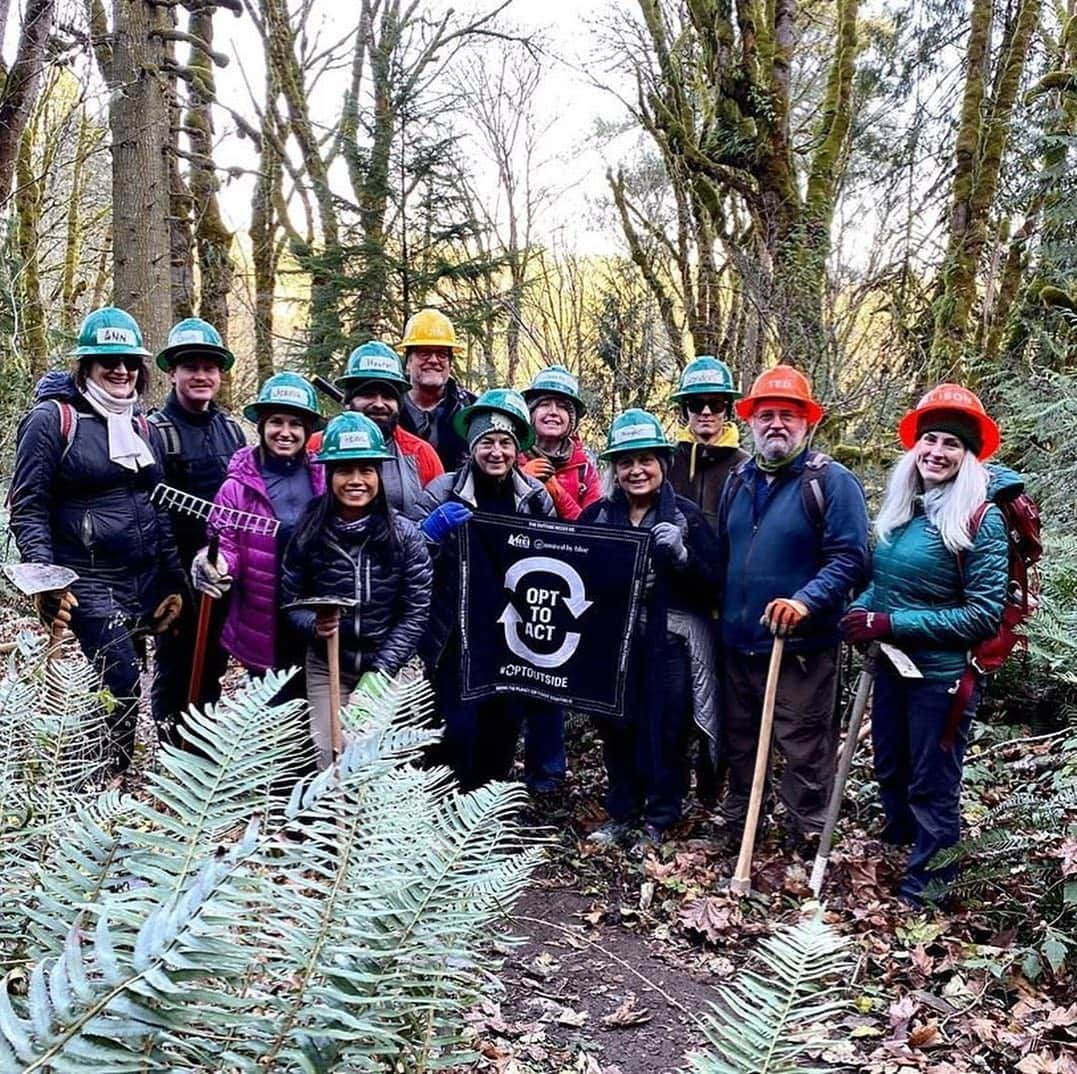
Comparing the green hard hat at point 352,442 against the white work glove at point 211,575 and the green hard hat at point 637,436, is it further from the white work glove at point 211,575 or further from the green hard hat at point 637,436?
the green hard hat at point 637,436

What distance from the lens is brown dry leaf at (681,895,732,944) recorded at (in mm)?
4258

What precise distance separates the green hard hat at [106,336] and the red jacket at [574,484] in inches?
89.2

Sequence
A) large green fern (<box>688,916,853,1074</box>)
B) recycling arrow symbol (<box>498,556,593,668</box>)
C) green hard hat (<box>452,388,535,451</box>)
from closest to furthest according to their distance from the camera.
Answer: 1. large green fern (<box>688,916,853,1074</box>)
2. recycling arrow symbol (<box>498,556,593,668</box>)
3. green hard hat (<box>452,388,535,451</box>)

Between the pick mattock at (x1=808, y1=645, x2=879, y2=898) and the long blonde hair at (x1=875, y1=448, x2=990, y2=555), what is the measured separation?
2.03 ft

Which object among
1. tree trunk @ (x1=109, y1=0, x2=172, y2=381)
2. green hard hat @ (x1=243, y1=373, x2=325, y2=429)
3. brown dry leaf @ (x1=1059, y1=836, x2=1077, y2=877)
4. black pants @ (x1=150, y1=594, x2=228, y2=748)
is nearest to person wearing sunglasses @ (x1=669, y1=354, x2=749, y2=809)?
brown dry leaf @ (x1=1059, y1=836, x2=1077, y2=877)

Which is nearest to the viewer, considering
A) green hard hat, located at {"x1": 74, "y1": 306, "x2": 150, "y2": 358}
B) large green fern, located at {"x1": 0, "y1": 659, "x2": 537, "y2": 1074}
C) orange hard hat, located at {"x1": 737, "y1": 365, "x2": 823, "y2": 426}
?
large green fern, located at {"x1": 0, "y1": 659, "x2": 537, "y2": 1074}

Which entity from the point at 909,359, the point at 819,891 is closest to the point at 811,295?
the point at 909,359

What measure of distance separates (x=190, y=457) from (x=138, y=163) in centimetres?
387

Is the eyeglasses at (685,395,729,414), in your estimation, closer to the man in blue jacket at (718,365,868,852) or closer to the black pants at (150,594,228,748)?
the man in blue jacket at (718,365,868,852)

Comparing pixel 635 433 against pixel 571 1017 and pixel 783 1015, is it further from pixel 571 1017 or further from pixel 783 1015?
pixel 783 1015

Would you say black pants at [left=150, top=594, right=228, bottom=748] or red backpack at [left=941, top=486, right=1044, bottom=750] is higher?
red backpack at [left=941, top=486, right=1044, bottom=750]

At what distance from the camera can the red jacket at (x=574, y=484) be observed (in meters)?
5.69

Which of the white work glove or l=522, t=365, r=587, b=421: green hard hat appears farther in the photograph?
l=522, t=365, r=587, b=421: green hard hat

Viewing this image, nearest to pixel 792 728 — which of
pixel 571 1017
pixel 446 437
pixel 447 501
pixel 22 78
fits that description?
pixel 571 1017
